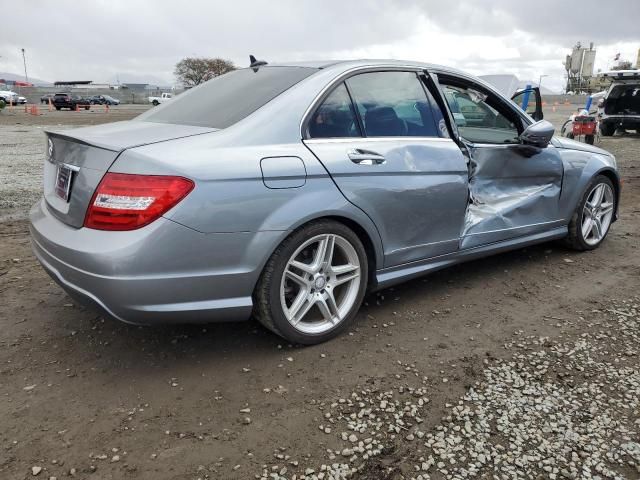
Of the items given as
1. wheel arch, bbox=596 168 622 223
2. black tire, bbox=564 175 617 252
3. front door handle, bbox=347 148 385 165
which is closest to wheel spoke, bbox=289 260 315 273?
front door handle, bbox=347 148 385 165

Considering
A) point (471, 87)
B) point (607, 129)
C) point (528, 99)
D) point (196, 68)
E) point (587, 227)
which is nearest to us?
point (471, 87)

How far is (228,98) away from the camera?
3.21 m

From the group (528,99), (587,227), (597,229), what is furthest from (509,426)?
(528,99)

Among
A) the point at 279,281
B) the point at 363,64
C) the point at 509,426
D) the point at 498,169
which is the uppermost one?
the point at 363,64

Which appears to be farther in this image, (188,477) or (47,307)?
(47,307)

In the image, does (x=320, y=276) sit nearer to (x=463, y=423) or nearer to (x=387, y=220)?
(x=387, y=220)

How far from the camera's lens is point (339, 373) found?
2.79m

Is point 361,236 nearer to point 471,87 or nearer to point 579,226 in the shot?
point 471,87

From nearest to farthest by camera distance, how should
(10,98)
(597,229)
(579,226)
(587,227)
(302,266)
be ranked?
(302,266)
(579,226)
(587,227)
(597,229)
(10,98)

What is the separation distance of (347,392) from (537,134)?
248 centimetres

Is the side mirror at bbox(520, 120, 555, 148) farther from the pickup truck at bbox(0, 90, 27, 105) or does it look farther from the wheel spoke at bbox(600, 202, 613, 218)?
the pickup truck at bbox(0, 90, 27, 105)

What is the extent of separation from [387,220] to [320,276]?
54cm

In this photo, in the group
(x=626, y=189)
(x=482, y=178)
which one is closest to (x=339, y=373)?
(x=482, y=178)

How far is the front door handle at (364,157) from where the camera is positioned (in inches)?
119
